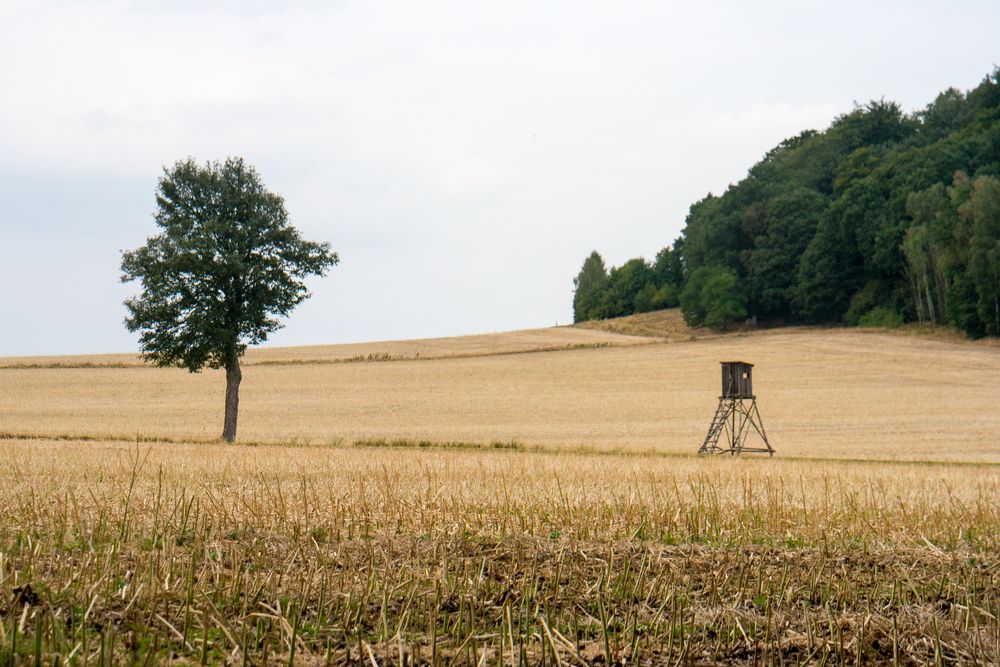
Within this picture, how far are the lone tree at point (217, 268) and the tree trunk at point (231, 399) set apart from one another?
0.05m

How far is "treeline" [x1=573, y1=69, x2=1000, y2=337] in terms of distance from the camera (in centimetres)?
6856

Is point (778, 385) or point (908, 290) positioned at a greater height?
point (908, 290)

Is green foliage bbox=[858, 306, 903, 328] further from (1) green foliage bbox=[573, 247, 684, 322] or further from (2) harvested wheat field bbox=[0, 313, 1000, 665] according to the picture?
(2) harvested wheat field bbox=[0, 313, 1000, 665]

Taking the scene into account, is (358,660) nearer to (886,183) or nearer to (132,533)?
(132,533)

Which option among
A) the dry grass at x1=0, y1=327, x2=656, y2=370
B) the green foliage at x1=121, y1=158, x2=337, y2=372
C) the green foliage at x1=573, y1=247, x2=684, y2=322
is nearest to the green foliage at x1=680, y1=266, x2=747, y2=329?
the dry grass at x1=0, y1=327, x2=656, y2=370

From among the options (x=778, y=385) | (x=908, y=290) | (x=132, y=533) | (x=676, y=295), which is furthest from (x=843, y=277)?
(x=132, y=533)

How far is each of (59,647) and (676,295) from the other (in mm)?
105637

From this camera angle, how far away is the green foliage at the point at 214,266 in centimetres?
3716

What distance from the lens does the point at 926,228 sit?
73812 millimetres

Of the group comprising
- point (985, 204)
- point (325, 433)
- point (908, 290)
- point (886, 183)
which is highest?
point (886, 183)

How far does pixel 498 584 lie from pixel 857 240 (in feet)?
279

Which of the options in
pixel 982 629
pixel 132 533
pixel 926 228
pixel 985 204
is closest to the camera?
pixel 982 629

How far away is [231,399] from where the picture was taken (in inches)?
1512

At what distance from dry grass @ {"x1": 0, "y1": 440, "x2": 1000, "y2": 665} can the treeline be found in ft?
207
